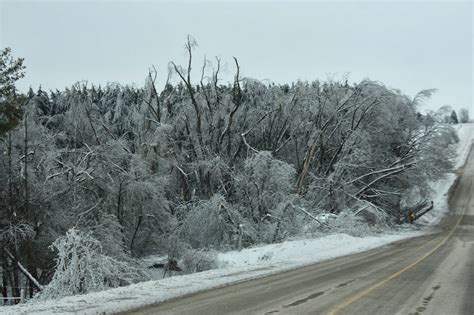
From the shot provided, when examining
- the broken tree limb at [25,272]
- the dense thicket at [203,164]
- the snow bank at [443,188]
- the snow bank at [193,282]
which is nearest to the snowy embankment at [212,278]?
the snow bank at [193,282]

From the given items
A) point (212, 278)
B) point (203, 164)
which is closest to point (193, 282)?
point (212, 278)

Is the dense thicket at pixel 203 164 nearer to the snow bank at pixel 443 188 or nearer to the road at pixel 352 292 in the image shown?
the snow bank at pixel 443 188

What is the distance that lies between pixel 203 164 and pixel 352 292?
21265mm

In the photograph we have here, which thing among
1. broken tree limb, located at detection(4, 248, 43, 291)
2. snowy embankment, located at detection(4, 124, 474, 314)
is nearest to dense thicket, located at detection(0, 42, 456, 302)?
broken tree limb, located at detection(4, 248, 43, 291)

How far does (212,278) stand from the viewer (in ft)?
40.6

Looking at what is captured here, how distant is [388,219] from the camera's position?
40.0 meters

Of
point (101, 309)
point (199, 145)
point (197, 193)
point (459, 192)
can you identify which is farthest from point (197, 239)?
point (459, 192)

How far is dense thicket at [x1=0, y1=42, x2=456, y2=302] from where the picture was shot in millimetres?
23078

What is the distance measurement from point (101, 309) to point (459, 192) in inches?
2594

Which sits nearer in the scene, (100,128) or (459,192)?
(100,128)

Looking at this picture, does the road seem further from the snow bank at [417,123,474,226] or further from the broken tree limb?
the snow bank at [417,123,474,226]

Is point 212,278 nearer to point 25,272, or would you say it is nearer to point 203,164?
point 25,272

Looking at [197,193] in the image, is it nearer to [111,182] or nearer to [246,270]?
[111,182]

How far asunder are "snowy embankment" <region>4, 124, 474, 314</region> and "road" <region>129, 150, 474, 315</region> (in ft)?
1.81
